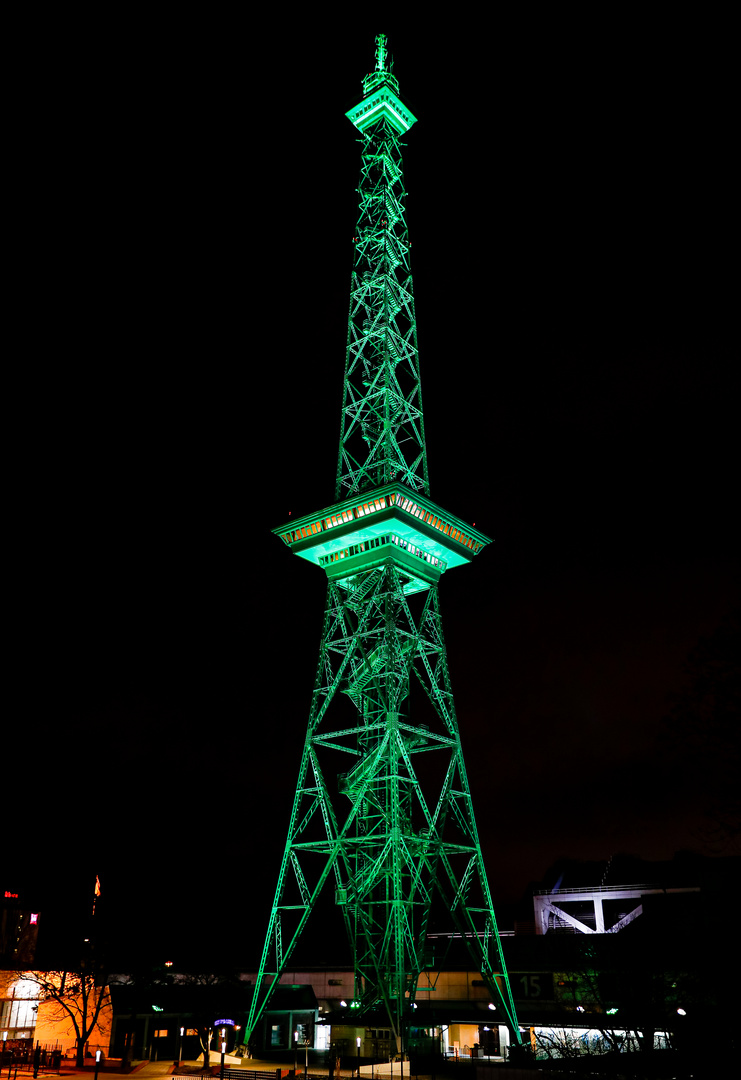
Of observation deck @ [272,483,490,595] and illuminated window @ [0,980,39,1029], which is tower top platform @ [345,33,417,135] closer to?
observation deck @ [272,483,490,595]

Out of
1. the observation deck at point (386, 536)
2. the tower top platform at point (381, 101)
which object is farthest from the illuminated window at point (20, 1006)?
the tower top platform at point (381, 101)

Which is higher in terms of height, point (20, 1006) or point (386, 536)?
point (386, 536)

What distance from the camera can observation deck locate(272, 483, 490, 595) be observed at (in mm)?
55250

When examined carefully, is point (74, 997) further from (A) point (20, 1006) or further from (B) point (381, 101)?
(B) point (381, 101)

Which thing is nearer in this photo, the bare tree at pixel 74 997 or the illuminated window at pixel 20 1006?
the bare tree at pixel 74 997

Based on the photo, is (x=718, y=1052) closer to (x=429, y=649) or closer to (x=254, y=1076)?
(x=254, y=1076)

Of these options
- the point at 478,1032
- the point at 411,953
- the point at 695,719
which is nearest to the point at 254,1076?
the point at 411,953

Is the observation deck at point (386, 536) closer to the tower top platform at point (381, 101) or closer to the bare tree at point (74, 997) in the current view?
the bare tree at point (74, 997)

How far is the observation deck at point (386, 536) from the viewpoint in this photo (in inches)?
2175

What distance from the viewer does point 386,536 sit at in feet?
184

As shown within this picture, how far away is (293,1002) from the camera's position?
55750 millimetres

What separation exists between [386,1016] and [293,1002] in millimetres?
11860

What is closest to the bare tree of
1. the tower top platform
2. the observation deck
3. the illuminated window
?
the illuminated window

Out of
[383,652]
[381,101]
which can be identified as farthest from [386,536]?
[381,101]
